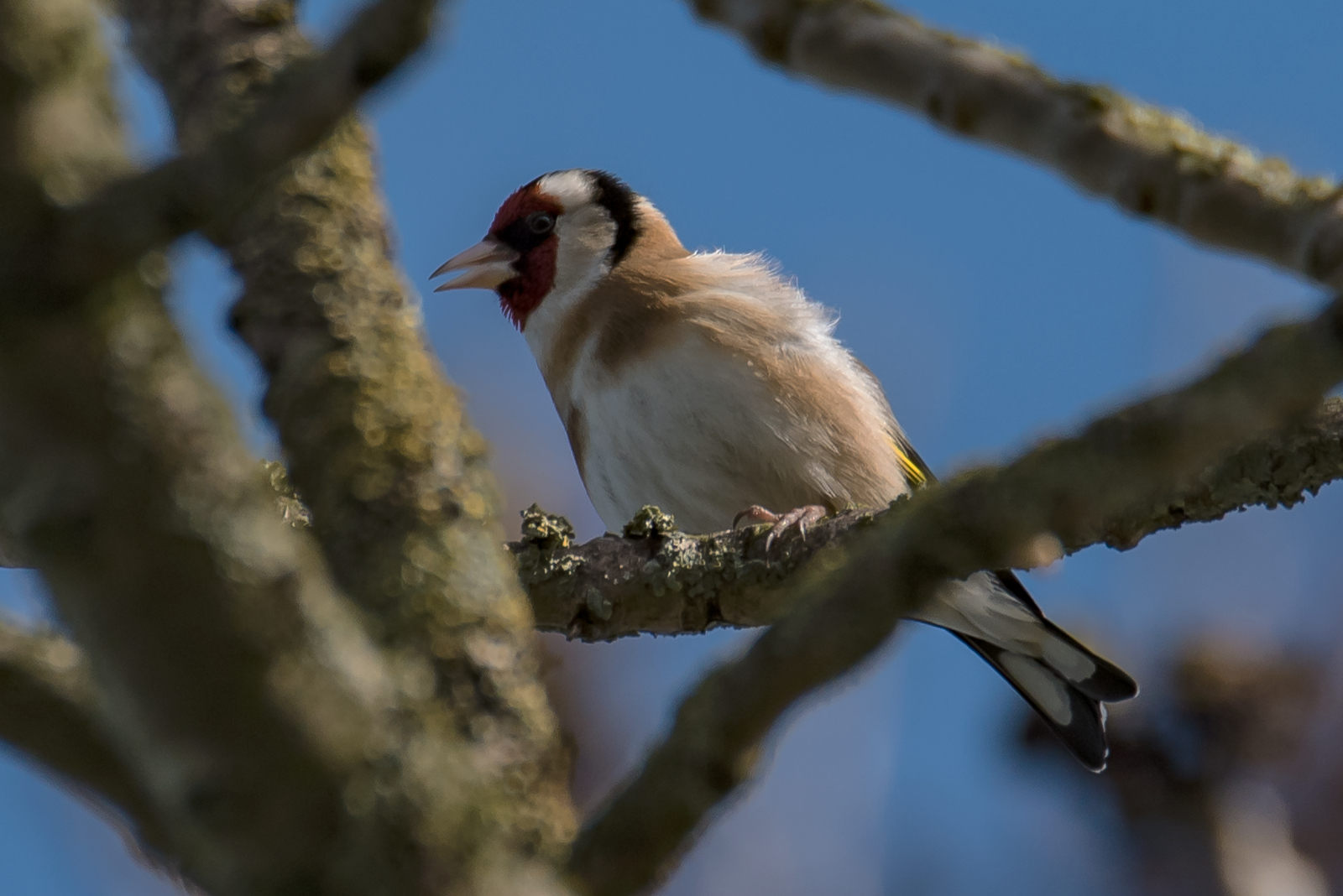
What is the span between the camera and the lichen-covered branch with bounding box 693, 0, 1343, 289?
126 cm

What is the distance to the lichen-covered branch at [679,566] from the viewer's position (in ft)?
9.53

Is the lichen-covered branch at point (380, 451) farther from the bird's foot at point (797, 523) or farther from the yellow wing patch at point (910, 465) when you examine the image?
the yellow wing patch at point (910, 465)

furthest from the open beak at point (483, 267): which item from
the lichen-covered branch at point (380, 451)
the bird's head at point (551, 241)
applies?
the lichen-covered branch at point (380, 451)

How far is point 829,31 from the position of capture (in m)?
1.38

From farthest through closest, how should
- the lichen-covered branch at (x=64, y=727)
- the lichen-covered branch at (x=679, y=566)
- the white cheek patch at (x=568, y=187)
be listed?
the white cheek patch at (x=568, y=187)
the lichen-covered branch at (x=679, y=566)
the lichen-covered branch at (x=64, y=727)

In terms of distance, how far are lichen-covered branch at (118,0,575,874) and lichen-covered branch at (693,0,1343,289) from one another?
0.49 meters

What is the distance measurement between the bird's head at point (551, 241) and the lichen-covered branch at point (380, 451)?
3.20m

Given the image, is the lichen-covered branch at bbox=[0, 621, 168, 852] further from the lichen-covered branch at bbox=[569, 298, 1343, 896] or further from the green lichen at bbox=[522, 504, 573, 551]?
the green lichen at bbox=[522, 504, 573, 551]

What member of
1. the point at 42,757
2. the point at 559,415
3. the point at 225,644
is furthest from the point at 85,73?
the point at 559,415

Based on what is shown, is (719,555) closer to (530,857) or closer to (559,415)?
(559,415)

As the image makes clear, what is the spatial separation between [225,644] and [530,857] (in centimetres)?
35

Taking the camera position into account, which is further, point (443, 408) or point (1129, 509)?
point (1129, 509)

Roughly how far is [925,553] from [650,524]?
208 cm

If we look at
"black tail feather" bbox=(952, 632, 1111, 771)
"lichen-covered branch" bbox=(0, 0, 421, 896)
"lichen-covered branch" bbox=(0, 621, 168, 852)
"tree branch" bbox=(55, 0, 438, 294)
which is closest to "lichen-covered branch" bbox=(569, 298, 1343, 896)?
"lichen-covered branch" bbox=(0, 0, 421, 896)
